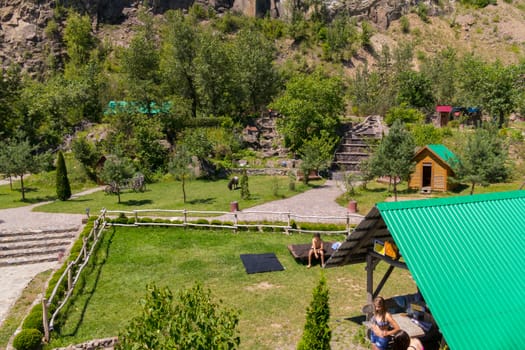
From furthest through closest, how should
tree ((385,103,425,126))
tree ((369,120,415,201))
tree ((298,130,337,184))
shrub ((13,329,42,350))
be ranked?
tree ((385,103,425,126)) < tree ((298,130,337,184)) < tree ((369,120,415,201)) < shrub ((13,329,42,350))

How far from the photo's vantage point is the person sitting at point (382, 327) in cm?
810

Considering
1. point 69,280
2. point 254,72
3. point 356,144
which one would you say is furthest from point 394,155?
point 254,72

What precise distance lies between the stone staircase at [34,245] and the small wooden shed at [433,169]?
22.1 meters

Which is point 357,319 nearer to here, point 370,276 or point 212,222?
point 370,276

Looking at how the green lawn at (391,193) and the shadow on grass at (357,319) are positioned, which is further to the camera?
the green lawn at (391,193)

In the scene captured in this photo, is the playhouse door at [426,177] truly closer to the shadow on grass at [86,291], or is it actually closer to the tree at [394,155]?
the tree at [394,155]

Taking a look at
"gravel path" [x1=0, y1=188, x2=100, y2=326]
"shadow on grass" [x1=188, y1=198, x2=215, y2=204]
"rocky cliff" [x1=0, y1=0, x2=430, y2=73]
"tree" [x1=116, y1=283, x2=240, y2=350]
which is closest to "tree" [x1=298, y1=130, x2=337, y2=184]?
"shadow on grass" [x1=188, y1=198, x2=215, y2=204]

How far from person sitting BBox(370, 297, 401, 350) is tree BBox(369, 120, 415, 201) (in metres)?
17.3

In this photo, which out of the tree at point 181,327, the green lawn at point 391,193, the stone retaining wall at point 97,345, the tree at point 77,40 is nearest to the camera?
the tree at point 181,327

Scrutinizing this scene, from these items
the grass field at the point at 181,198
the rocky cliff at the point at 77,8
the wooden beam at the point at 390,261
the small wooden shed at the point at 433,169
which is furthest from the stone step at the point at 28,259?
the rocky cliff at the point at 77,8

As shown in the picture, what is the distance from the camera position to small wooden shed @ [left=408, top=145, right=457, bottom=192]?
2825 cm

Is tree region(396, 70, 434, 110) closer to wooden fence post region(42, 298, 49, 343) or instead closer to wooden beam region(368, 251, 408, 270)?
wooden beam region(368, 251, 408, 270)

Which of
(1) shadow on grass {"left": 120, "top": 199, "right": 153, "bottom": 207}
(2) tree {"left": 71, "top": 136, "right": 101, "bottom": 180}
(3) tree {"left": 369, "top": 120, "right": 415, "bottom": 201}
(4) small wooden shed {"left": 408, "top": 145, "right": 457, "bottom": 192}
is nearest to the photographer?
(3) tree {"left": 369, "top": 120, "right": 415, "bottom": 201}

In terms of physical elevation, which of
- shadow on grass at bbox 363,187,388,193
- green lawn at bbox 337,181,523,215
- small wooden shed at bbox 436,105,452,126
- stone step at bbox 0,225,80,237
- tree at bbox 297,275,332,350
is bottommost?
shadow on grass at bbox 363,187,388,193
